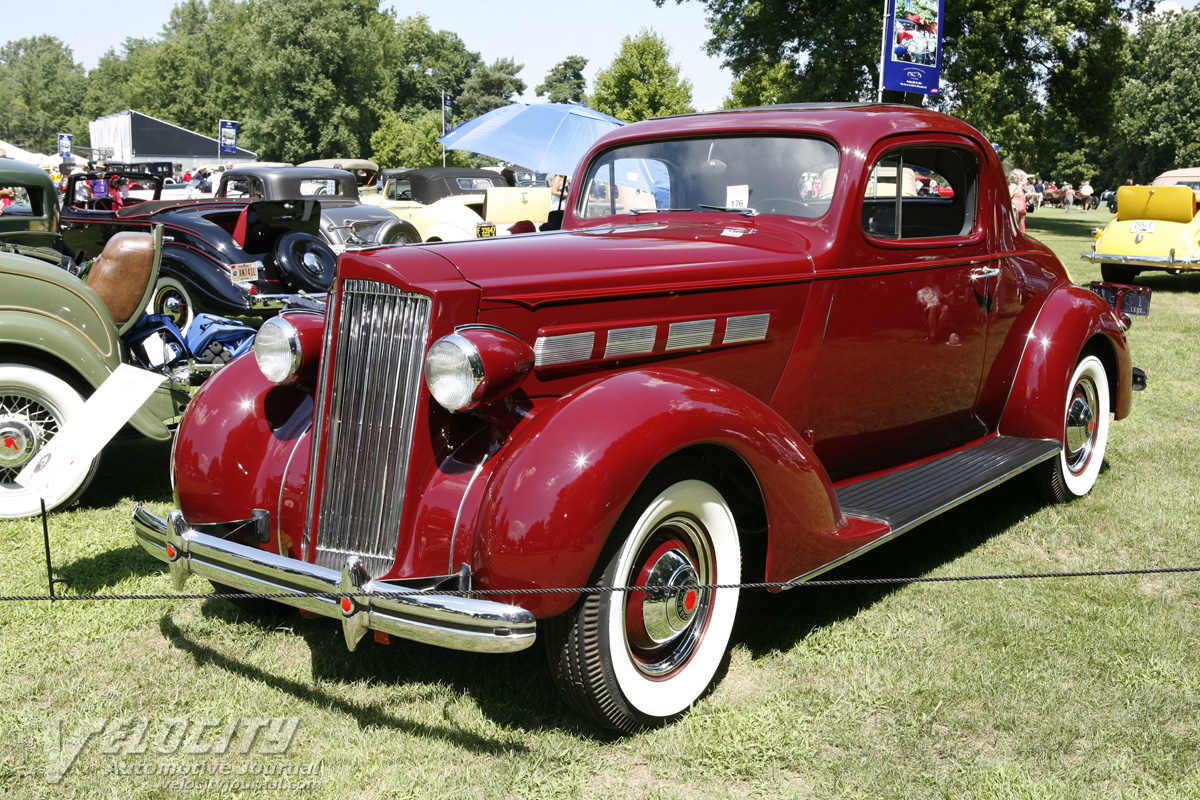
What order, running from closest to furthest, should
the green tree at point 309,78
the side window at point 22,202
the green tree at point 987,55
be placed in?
the side window at point 22,202 < the green tree at point 987,55 < the green tree at point 309,78

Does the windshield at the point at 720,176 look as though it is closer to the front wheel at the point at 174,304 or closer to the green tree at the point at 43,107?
the front wheel at the point at 174,304

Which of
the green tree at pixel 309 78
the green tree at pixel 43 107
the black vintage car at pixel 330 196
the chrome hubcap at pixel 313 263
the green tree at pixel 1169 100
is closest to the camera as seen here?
the chrome hubcap at pixel 313 263

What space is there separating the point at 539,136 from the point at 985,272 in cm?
824

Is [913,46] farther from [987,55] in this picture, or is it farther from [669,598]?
[987,55]

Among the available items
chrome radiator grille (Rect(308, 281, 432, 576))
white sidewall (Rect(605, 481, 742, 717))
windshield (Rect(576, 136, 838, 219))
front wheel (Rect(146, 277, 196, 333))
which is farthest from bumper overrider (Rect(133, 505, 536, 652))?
front wheel (Rect(146, 277, 196, 333))

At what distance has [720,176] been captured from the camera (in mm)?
3854

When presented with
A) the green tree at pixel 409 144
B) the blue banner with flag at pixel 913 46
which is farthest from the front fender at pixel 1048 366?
the green tree at pixel 409 144

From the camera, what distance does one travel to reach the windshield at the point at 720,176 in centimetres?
366

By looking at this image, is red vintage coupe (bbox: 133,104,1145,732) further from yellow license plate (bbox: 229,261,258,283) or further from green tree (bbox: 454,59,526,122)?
green tree (bbox: 454,59,526,122)

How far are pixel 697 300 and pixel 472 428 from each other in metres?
0.91

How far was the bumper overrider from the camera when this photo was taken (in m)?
2.26

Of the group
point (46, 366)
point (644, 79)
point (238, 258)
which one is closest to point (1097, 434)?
point (46, 366)

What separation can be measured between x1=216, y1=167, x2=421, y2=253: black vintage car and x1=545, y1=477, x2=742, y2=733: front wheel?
1014 centimetres

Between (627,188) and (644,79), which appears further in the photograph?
(644,79)
